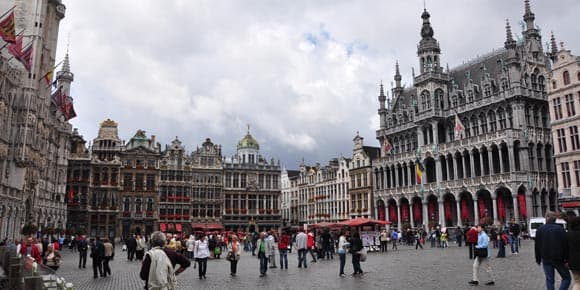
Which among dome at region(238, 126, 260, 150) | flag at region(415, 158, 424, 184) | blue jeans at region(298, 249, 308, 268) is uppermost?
dome at region(238, 126, 260, 150)

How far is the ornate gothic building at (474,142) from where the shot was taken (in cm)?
4897

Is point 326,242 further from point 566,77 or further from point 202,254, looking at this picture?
point 566,77

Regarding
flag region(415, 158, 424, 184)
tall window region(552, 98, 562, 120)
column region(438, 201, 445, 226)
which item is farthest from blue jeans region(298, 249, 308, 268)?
flag region(415, 158, 424, 184)

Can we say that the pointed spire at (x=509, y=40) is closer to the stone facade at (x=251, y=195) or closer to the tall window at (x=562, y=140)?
the tall window at (x=562, y=140)

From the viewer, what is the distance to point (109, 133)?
234 ft

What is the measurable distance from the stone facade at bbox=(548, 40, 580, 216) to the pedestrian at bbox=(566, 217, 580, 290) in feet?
125

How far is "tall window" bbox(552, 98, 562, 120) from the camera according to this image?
44.3 meters

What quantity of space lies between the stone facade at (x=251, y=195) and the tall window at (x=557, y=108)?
Result: 46158mm

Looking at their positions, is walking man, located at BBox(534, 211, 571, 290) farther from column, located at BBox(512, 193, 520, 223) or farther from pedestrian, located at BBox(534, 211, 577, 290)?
column, located at BBox(512, 193, 520, 223)

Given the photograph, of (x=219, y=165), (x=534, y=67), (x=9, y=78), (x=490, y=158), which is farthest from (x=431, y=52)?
(x=9, y=78)

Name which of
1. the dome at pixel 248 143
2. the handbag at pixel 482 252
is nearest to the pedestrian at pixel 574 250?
the handbag at pixel 482 252

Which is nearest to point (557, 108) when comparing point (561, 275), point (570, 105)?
point (570, 105)

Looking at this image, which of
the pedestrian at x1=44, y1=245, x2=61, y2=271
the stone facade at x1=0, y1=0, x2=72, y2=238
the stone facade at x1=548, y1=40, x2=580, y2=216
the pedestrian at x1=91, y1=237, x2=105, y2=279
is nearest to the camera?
the pedestrian at x1=44, y1=245, x2=61, y2=271

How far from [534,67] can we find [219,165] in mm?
47753
